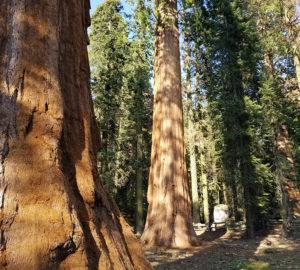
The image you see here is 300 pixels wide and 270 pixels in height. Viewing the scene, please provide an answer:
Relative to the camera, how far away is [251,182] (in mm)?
13055

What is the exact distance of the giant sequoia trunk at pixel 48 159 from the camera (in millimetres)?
2031

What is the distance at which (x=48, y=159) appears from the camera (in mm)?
2371

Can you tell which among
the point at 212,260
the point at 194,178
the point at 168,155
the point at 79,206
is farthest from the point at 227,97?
the point at 79,206

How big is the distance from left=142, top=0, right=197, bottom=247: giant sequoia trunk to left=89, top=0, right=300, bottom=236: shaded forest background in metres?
0.73

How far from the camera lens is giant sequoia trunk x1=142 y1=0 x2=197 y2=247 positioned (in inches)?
301

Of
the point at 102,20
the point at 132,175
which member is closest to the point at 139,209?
the point at 132,175

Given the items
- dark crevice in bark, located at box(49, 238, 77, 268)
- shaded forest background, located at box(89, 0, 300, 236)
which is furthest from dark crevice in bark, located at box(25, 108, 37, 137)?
shaded forest background, located at box(89, 0, 300, 236)

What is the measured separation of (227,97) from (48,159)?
13772 millimetres

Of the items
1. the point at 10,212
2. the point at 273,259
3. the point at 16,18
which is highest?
the point at 16,18

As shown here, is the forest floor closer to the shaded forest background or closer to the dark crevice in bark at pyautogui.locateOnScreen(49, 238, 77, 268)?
the dark crevice in bark at pyautogui.locateOnScreen(49, 238, 77, 268)

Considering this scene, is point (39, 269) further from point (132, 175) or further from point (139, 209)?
point (132, 175)

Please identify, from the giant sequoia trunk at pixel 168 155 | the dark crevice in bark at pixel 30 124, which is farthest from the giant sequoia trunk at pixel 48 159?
the giant sequoia trunk at pixel 168 155

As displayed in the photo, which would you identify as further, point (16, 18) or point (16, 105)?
point (16, 18)

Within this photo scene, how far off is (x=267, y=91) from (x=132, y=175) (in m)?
12.2
